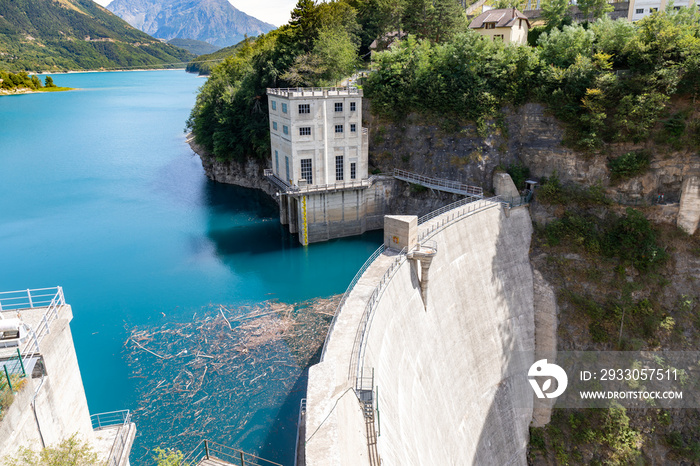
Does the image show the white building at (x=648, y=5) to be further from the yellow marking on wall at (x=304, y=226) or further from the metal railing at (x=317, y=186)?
the yellow marking on wall at (x=304, y=226)

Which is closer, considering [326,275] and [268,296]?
[268,296]

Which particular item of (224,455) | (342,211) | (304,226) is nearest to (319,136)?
(342,211)

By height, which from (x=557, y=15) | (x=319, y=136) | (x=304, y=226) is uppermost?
(x=557, y=15)

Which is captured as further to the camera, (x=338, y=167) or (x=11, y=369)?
(x=338, y=167)

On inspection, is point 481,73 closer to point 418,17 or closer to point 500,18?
point 500,18

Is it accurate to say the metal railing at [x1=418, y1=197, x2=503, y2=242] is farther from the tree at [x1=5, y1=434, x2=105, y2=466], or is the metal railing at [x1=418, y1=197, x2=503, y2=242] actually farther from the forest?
the tree at [x1=5, y1=434, x2=105, y2=466]

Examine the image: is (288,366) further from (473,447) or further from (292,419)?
(473,447)

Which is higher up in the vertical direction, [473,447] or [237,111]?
[237,111]

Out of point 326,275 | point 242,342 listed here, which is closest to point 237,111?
point 326,275
